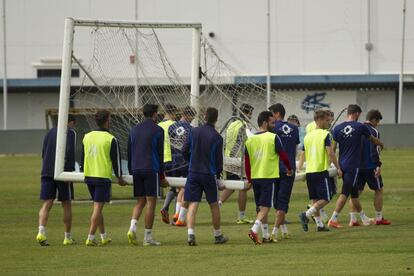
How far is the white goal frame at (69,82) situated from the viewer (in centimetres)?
1914

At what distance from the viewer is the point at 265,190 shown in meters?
18.5

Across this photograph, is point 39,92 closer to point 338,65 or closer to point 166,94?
point 338,65

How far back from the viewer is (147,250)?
57.6 ft

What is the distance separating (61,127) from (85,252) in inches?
131

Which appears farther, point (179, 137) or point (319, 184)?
point (179, 137)

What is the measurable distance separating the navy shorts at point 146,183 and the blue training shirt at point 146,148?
69mm

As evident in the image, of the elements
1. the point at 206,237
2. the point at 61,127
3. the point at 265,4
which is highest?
the point at 265,4

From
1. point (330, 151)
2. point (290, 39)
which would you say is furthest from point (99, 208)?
point (290, 39)

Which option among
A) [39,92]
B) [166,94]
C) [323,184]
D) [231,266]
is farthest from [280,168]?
[39,92]

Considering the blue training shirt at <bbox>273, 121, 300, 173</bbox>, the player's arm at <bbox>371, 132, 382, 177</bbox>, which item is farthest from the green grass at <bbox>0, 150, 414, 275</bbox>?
the blue training shirt at <bbox>273, 121, 300, 173</bbox>

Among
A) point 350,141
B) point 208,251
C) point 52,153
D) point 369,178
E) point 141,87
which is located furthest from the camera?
point 141,87

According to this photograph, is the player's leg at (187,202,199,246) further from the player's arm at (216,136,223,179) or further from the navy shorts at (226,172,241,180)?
the navy shorts at (226,172,241,180)

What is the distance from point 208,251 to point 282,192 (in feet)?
7.17

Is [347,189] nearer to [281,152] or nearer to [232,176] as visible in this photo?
[232,176]
